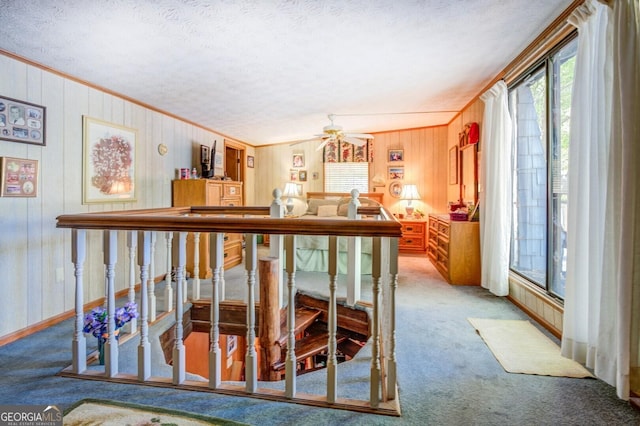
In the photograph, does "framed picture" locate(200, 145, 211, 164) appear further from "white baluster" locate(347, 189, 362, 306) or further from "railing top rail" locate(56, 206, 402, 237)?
"railing top rail" locate(56, 206, 402, 237)

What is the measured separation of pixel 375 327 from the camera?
1474 millimetres

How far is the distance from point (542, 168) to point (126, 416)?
3631 millimetres

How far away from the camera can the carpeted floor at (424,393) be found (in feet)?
4.90

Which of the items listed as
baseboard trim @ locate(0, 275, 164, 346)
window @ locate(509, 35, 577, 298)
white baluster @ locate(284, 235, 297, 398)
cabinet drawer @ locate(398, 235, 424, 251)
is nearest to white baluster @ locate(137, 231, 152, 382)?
white baluster @ locate(284, 235, 297, 398)

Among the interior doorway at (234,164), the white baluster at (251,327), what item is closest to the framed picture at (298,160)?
the interior doorway at (234,164)

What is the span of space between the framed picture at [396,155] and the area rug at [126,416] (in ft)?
19.4

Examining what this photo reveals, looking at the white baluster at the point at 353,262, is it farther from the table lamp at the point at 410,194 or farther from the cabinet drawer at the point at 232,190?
the table lamp at the point at 410,194

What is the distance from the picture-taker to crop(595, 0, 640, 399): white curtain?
1596 millimetres

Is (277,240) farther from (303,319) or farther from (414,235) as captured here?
(414,235)

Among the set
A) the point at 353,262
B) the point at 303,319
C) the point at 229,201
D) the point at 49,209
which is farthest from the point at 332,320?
the point at 229,201

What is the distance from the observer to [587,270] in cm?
202

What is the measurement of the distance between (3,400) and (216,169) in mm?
4240

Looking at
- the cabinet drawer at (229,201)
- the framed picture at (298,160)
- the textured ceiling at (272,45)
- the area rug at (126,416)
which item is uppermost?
the textured ceiling at (272,45)

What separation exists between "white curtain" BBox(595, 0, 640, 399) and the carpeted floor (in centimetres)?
25
